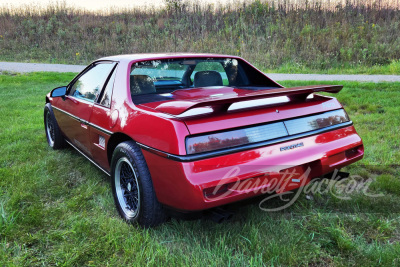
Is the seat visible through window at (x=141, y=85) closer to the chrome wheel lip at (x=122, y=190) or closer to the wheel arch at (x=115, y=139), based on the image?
the wheel arch at (x=115, y=139)

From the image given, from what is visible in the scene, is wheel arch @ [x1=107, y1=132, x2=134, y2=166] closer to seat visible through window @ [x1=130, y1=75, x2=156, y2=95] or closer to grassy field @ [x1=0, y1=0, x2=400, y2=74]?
seat visible through window @ [x1=130, y1=75, x2=156, y2=95]

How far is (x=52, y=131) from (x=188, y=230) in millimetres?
2886

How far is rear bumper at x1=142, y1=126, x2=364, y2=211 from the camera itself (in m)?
1.74

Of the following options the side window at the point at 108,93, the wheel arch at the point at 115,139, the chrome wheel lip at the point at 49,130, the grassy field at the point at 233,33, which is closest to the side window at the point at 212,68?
the side window at the point at 108,93

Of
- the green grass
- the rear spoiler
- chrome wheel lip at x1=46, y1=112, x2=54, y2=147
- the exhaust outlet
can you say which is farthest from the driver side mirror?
the green grass

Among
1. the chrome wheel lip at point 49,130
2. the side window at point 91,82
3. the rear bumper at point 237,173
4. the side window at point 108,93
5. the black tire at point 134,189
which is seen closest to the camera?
the rear bumper at point 237,173

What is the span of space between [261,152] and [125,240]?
102 centimetres

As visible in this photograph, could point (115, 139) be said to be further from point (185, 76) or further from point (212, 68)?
point (212, 68)

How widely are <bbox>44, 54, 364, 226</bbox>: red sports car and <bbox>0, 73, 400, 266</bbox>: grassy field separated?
8.7 inches

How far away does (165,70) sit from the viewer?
114 inches

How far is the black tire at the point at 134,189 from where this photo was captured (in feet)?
6.62

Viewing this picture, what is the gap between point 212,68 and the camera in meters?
3.03

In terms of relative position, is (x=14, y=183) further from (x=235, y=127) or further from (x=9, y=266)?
(x=235, y=127)

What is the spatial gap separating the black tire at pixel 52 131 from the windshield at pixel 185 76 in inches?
70.2
